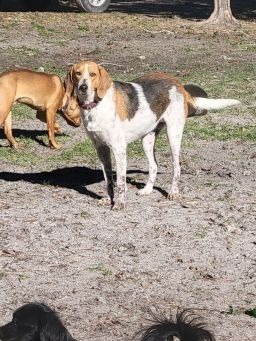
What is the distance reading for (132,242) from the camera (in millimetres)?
8766

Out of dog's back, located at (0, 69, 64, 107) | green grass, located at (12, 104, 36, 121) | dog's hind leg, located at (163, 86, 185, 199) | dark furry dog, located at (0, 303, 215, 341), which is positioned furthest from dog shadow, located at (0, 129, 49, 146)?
dark furry dog, located at (0, 303, 215, 341)

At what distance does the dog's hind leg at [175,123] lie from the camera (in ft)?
33.0

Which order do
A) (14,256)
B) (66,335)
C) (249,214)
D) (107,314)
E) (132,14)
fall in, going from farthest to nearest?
(132,14) → (249,214) → (14,256) → (107,314) → (66,335)

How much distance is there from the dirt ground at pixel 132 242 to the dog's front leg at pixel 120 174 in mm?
148

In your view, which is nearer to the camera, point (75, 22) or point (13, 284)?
point (13, 284)

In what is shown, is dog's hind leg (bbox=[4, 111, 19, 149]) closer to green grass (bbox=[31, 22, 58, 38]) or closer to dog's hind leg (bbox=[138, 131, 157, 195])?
dog's hind leg (bbox=[138, 131, 157, 195])

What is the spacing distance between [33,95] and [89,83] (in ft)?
11.1

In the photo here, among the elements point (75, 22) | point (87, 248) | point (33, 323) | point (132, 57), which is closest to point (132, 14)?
point (75, 22)

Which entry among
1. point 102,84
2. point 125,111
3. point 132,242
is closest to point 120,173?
point 125,111

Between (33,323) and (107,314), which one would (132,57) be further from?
(33,323)

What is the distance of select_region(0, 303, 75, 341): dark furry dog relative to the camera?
4863mm

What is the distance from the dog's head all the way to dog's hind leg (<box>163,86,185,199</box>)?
2.83 feet

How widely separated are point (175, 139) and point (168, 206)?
727 millimetres

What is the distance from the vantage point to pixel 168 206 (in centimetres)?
988
